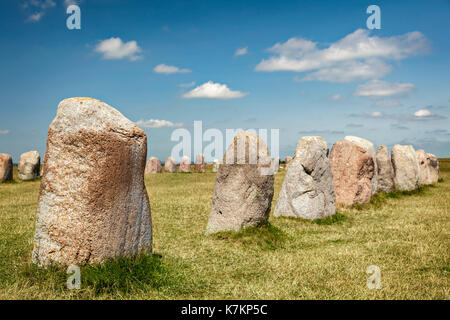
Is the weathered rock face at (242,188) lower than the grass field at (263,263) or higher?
higher

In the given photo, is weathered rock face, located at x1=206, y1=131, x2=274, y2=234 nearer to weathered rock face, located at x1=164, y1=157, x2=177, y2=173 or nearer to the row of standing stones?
the row of standing stones

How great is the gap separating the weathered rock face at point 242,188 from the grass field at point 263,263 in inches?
13.8

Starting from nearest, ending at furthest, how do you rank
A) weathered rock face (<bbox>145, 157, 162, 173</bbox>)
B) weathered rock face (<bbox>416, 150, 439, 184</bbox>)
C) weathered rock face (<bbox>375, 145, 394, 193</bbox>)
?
1. weathered rock face (<bbox>375, 145, 394, 193</bbox>)
2. weathered rock face (<bbox>416, 150, 439, 184</bbox>)
3. weathered rock face (<bbox>145, 157, 162, 173</bbox>)

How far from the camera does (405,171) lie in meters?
19.7

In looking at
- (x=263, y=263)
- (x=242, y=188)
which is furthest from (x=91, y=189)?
(x=242, y=188)

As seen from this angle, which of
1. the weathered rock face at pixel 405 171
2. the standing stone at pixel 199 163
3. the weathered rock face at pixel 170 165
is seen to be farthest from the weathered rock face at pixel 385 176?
the weathered rock face at pixel 170 165

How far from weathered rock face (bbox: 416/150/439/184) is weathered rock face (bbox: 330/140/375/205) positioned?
10861 millimetres

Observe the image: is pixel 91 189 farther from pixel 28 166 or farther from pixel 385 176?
pixel 28 166

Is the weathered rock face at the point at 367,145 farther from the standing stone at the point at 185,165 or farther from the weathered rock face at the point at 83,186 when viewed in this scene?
the standing stone at the point at 185,165

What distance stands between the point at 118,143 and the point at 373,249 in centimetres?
601

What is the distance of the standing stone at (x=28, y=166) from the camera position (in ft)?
86.3

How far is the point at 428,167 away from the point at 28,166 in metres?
26.3

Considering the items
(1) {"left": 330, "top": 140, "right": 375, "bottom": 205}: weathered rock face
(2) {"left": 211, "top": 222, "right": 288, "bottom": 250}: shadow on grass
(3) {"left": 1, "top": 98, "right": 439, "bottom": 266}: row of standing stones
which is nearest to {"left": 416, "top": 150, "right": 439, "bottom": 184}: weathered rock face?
(1) {"left": 330, "top": 140, "right": 375, "bottom": 205}: weathered rock face

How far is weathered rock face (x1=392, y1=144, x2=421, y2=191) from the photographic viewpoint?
64.3 ft
